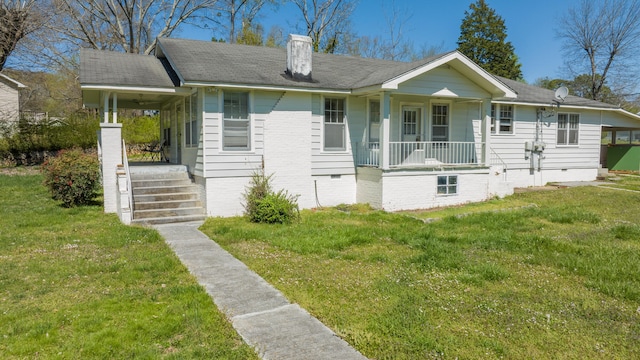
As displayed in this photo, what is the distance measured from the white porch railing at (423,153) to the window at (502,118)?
1.41 m

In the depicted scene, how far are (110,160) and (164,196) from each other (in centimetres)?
166

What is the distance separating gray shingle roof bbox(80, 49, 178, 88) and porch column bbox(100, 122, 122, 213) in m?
1.14

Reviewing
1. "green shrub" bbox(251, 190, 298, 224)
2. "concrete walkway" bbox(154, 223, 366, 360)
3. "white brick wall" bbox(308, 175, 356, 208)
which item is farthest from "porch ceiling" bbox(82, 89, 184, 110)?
"concrete walkway" bbox(154, 223, 366, 360)

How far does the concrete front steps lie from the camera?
404 inches

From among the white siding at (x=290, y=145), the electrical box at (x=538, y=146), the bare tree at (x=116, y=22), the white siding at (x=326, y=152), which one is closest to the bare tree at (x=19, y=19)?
the bare tree at (x=116, y=22)

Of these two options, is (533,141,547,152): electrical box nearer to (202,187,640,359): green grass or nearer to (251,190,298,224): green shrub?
(202,187,640,359): green grass

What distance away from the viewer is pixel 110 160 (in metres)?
11.0

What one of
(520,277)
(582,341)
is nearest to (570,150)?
(520,277)

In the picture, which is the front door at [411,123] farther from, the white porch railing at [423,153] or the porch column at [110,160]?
the porch column at [110,160]

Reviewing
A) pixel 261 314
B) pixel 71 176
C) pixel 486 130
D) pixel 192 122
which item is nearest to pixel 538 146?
pixel 486 130

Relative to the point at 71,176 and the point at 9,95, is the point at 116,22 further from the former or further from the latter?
the point at 71,176

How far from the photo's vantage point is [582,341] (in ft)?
13.3

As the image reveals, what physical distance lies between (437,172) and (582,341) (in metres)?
8.86

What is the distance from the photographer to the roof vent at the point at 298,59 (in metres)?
12.2
